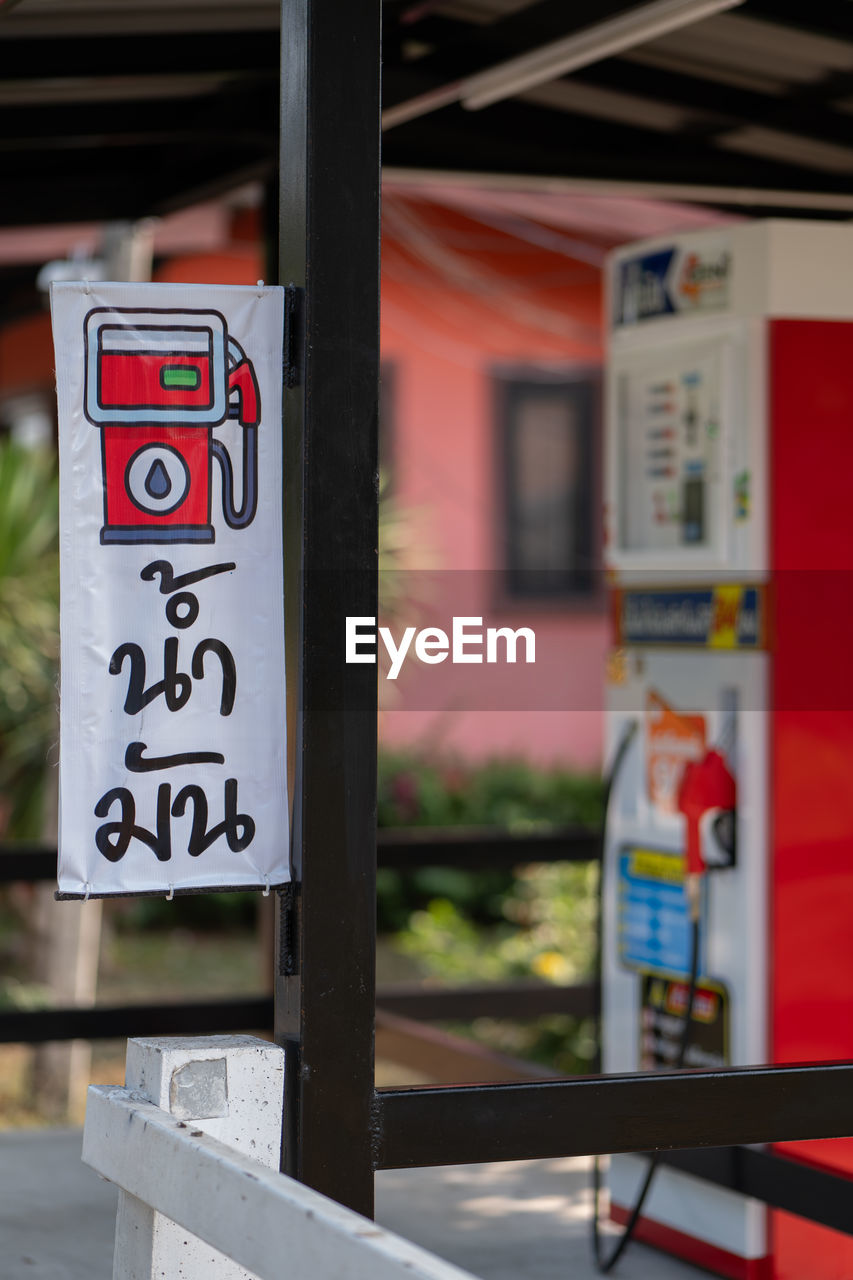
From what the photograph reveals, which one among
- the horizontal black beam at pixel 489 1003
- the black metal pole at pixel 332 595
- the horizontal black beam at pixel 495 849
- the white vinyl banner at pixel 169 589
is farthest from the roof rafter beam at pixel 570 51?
the horizontal black beam at pixel 489 1003

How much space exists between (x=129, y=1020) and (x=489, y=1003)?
1.33 m

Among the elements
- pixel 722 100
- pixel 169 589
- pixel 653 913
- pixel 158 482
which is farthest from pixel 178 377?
pixel 722 100

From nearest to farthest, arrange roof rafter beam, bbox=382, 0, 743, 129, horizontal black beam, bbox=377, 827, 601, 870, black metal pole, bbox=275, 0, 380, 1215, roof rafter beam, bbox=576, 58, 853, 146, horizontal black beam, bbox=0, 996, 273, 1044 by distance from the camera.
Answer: black metal pole, bbox=275, 0, 380, 1215 < roof rafter beam, bbox=382, 0, 743, 129 < roof rafter beam, bbox=576, 58, 853, 146 < horizontal black beam, bbox=0, 996, 273, 1044 < horizontal black beam, bbox=377, 827, 601, 870

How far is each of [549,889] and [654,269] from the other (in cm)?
421

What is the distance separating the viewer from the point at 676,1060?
13.5 ft

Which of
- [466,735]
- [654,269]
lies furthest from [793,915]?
[466,735]

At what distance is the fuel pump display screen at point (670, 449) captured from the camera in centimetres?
401

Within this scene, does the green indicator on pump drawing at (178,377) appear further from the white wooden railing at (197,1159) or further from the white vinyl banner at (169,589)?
the white wooden railing at (197,1159)

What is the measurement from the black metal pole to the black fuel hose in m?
1.30

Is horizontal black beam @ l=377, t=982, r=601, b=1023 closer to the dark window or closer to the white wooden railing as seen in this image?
the white wooden railing

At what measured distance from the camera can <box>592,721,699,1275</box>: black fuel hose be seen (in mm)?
3891

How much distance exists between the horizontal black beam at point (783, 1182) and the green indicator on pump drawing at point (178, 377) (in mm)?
1964

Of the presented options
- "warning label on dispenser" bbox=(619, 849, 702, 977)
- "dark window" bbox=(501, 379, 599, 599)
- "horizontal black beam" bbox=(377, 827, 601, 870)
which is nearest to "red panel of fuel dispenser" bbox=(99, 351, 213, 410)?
"warning label on dispenser" bbox=(619, 849, 702, 977)

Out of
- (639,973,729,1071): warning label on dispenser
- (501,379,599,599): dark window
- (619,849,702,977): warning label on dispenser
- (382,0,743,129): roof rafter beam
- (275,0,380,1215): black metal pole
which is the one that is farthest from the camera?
(501,379,599,599): dark window
